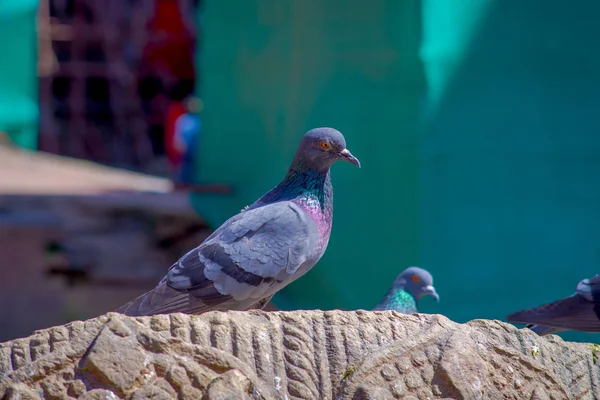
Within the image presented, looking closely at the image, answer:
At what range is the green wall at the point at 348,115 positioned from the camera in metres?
4.99

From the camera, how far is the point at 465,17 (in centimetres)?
493

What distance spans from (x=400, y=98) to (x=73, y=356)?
3087 millimetres

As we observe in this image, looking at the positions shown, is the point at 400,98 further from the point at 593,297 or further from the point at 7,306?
the point at 7,306

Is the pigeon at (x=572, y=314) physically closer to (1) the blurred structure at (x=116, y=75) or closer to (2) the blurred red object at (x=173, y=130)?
(2) the blurred red object at (x=173, y=130)

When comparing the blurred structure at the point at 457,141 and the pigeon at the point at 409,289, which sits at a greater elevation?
the blurred structure at the point at 457,141

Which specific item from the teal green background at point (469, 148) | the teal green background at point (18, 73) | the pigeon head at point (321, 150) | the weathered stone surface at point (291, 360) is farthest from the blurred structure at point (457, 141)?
the teal green background at point (18, 73)

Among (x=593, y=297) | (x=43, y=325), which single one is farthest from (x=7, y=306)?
(x=593, y=297)

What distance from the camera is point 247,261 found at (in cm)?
359

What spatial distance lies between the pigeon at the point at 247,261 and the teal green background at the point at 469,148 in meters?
1.27

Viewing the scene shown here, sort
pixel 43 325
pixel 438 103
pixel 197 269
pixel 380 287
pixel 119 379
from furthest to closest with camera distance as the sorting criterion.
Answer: pixel 43 325 → pixel 380 287 → pixel 438 103 → pixel 197 269 → pixel 119 379

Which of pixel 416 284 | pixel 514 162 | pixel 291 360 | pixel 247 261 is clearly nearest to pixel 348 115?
pixel 514 162

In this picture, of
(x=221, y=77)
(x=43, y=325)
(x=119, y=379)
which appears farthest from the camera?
(x=221, y=77)

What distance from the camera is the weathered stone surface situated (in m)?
2.25

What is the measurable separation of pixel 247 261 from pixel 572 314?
1323 mm
